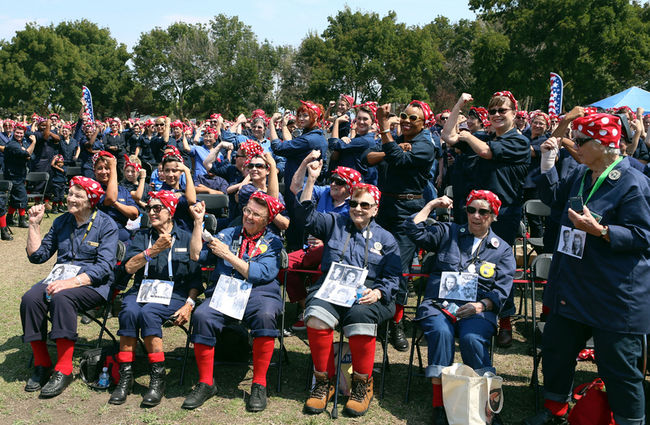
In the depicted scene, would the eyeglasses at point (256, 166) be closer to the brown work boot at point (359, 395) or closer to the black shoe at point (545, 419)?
the brown work boot at point (359, 395)

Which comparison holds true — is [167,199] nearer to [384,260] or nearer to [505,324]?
[384,260]

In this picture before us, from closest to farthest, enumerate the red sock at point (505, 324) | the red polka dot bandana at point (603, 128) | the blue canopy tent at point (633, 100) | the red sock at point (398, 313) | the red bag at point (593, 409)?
1. the red polka dot bandana at point (603, 128)
2. the red bag at point (593, 409)
3. the red sock at point (398, 313)
4. the red sock at point (505, 324)
5. the blue canopy tent at point (633, 100)

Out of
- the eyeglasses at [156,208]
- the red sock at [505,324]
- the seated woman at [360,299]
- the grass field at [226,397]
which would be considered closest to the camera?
the grass field at [226,397]

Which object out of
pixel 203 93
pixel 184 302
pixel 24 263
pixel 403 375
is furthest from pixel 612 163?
pixel 203 93

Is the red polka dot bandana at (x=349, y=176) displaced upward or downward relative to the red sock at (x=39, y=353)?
upward

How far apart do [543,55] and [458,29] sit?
1033 inches

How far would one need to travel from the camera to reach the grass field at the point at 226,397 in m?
3.96

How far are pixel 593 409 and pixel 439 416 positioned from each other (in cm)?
106

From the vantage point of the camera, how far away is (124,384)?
14.0 feet

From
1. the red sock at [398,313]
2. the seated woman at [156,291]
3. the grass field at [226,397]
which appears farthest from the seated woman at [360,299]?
the seated woman at [156,291]

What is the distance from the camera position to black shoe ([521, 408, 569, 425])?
3701 mm

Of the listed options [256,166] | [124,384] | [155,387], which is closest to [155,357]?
[155,387]

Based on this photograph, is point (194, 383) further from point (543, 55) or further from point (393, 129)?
point (543, 55)

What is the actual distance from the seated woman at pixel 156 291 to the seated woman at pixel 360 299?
1.21 m
